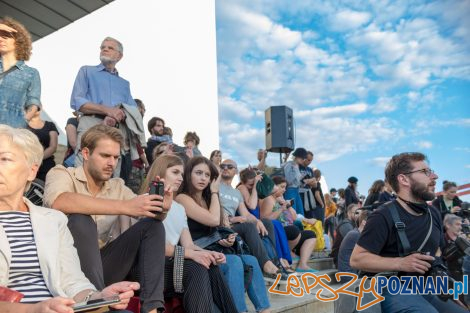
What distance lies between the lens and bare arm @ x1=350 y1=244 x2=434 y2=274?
2.46m

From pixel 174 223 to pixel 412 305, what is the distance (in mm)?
1570

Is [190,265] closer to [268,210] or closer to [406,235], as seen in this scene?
[406,235]

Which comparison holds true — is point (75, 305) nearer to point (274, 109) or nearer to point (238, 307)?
point (238, 307)

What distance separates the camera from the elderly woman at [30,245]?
1.58 m

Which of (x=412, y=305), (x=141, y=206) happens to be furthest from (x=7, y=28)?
(x=412, y=305)

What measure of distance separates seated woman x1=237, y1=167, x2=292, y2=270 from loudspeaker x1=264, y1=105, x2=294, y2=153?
6261 mm

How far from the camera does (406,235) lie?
2654 mm

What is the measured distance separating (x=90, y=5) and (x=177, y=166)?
237 inches

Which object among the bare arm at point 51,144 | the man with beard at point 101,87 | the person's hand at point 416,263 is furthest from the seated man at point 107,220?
→ the bare arm at point 51,144

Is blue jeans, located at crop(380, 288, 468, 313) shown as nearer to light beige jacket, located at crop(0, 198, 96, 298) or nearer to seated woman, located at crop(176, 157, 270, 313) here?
seated woman, located at crop(176, 157, 270, 313)

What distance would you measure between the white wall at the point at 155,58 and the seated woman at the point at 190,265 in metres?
4.85

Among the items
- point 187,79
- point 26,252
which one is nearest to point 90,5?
point 187,79

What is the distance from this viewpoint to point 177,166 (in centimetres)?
313

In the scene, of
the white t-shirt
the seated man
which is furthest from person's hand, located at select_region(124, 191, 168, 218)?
the white t-shirt
